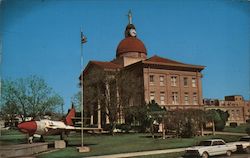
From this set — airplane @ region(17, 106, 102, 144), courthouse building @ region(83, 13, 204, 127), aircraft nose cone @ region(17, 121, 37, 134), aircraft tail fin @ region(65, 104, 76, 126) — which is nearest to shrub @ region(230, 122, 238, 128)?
courthouse building @ region(83, 13, 204, 127)

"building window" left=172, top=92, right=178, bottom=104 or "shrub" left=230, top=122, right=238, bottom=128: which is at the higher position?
"building window" left=172, top=92, right=178, bottom=104

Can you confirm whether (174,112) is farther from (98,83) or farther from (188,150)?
(98,83)

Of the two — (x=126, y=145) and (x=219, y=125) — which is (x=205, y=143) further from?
(x=219, y=125)

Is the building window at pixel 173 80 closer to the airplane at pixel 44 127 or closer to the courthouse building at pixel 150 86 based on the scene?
the courthouse building at pixel 150 86

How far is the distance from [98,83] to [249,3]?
10.1 meters

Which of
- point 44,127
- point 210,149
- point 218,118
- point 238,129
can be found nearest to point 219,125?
point 218,118

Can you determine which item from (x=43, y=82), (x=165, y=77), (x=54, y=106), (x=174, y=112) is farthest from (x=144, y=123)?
(x=43, y=82)

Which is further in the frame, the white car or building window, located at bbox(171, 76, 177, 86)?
building window, located at bbox(171, 76, 177, 86)

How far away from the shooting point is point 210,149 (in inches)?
405

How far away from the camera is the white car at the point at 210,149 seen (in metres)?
10.1

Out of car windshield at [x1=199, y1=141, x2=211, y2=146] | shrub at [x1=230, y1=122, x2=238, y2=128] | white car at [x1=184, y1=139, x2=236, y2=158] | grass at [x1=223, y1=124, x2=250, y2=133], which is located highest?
shrub at [x1=230, y1=122, x2=238, y2=128]

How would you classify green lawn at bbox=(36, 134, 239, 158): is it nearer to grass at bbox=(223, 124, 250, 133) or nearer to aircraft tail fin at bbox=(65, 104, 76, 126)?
grass at bbox=(223, 124, 250, 133)

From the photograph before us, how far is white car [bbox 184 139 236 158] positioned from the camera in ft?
33.1

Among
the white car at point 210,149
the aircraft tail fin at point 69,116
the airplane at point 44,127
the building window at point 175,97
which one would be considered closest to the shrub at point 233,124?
the white car at point 210,149
